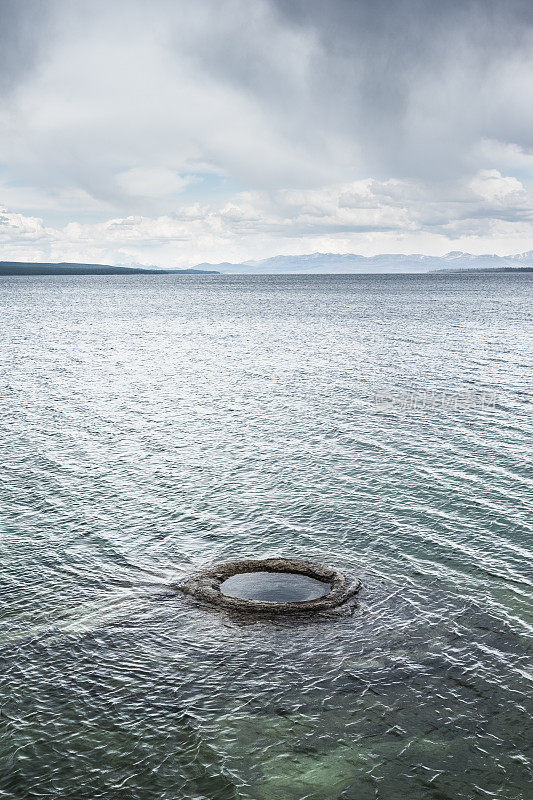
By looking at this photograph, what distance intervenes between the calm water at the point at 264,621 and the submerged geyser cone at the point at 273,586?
726 millimetres

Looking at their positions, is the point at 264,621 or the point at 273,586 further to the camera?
the point at 273,586

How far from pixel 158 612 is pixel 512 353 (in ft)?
201

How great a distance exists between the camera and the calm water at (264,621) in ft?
43.0

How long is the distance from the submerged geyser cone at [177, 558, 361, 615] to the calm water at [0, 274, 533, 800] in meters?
0.73

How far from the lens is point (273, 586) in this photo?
19953mm

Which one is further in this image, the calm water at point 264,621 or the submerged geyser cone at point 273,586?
the submerged geyser cone at point 273,586

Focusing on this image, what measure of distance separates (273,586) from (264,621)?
2081 mm

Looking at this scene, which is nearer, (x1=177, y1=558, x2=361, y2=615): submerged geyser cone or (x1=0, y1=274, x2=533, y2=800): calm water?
(x1=0, y1=274, x2=533, y2=800): calm water

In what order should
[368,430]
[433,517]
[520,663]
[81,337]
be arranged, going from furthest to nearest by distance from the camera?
[81,337]
[368,430]
[433,517]
[520,663]

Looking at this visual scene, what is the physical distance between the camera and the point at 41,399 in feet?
157

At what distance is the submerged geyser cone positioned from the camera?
737 inches

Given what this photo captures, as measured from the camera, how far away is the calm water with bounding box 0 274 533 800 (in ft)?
43.0

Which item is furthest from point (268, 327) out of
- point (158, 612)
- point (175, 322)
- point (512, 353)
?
point (158, 612)

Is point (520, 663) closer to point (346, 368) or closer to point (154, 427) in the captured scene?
point (154, 427)
